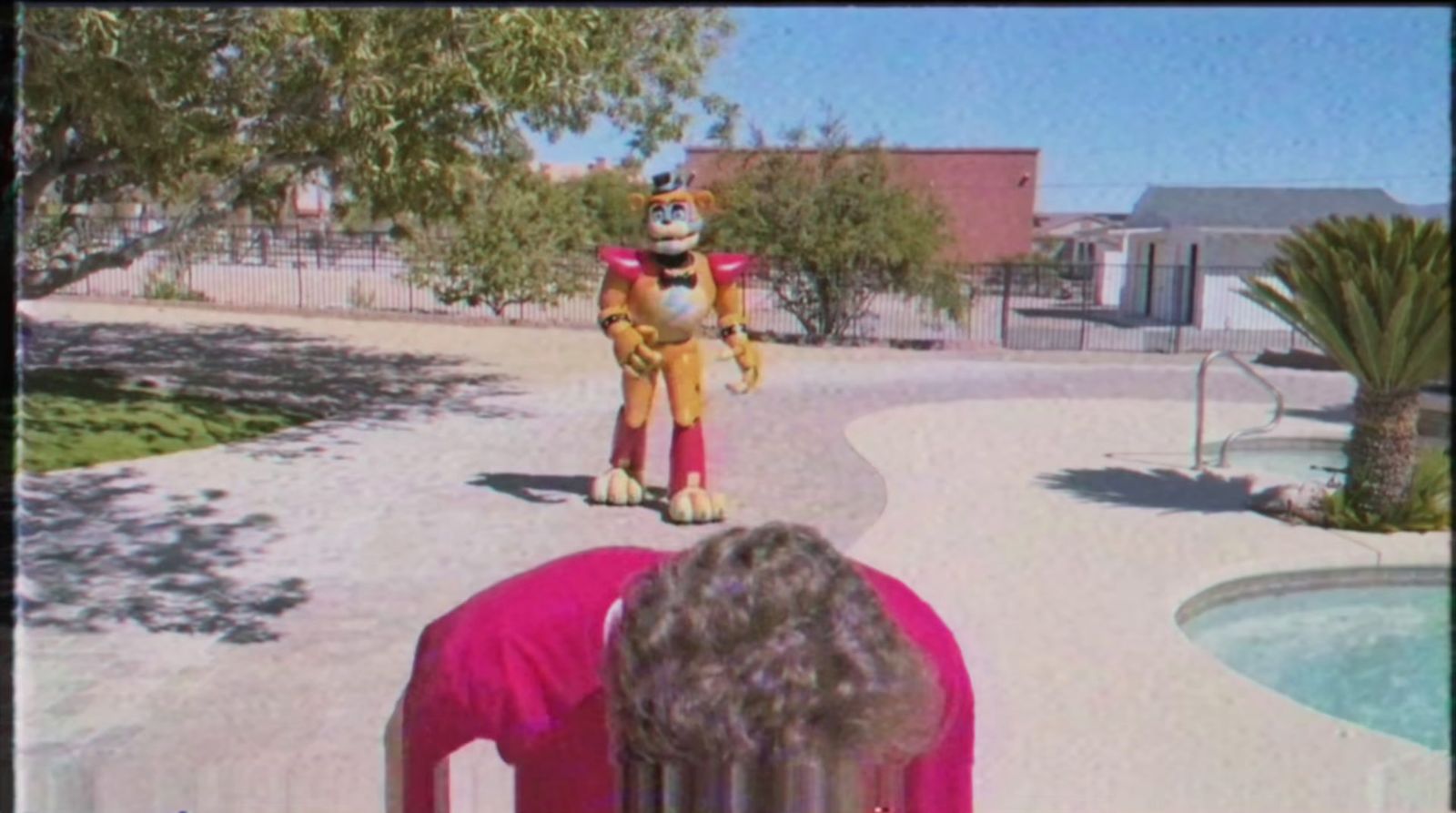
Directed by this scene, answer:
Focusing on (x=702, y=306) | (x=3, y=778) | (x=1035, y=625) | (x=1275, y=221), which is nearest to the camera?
(x=3, y=778)

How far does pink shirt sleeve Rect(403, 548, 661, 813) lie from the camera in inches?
63.6

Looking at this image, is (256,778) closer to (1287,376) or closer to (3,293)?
(3,293)

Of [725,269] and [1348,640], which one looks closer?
[1348,640]

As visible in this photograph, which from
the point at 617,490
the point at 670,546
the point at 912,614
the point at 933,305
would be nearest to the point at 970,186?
the point at 933,305

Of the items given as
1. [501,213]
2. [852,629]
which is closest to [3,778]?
[852,629]

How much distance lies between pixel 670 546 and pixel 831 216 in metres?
10.7

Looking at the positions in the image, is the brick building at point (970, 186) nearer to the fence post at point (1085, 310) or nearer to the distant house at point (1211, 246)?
the fence post at point (1085, 310)

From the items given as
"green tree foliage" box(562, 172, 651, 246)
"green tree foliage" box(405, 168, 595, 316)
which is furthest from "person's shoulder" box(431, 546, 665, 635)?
"green tree foliage" box(562, 172, 651, 246)

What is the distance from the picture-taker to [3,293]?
4727 mm

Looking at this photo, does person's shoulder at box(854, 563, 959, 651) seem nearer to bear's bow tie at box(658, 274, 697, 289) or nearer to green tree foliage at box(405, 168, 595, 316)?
bear's bow tie at box(658, 274, 697, 289)

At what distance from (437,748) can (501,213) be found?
17737 mm

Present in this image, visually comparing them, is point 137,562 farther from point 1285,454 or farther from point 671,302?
point 1285,454

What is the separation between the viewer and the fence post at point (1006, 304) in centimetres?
1772

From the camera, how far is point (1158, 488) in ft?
28.6
